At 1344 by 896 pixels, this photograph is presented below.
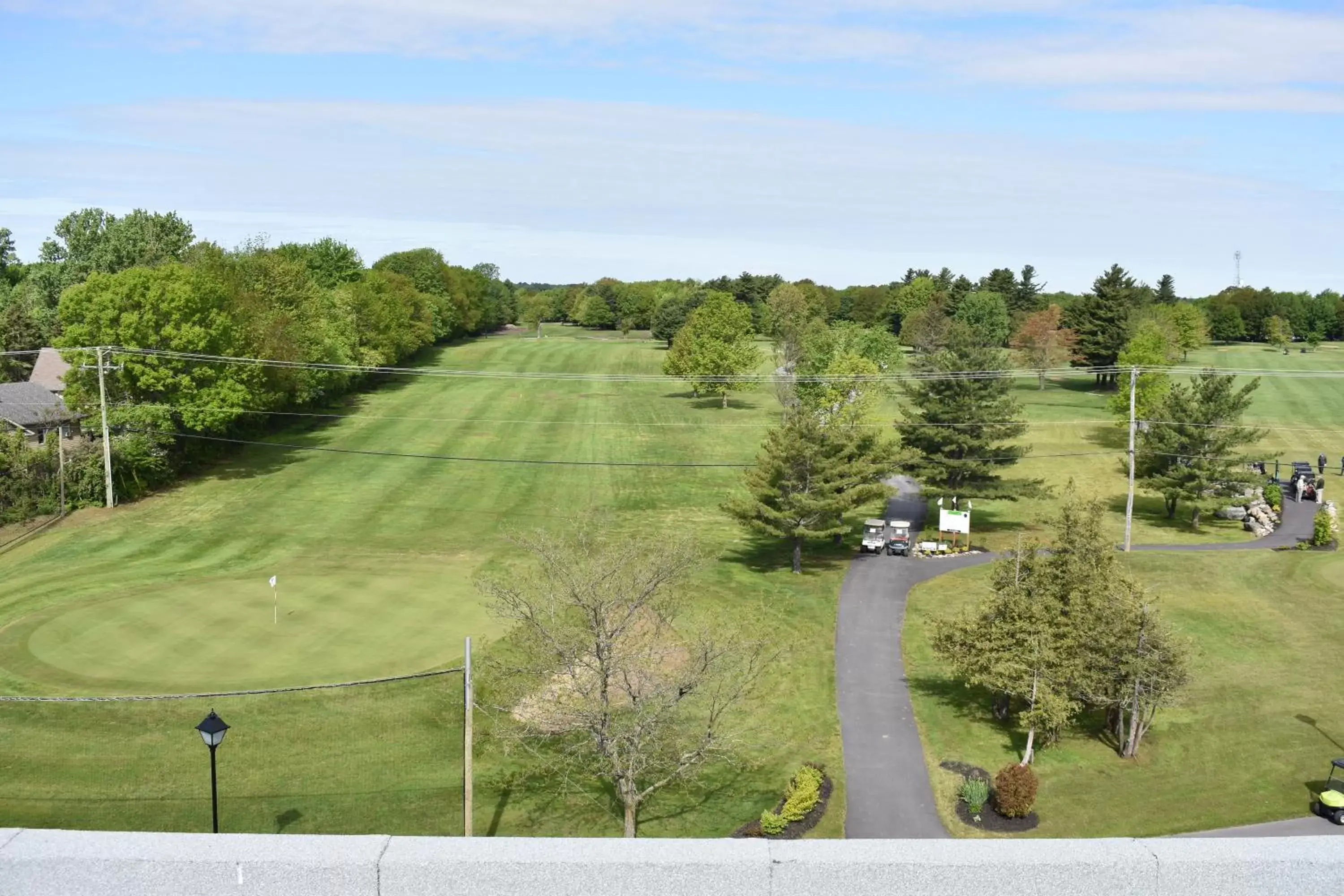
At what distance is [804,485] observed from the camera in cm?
4831

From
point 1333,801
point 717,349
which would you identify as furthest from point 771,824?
point 717,349

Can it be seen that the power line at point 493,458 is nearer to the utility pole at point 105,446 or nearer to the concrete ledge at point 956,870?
the utility pole at point 105,446

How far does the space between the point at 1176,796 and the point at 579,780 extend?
15.3 metres

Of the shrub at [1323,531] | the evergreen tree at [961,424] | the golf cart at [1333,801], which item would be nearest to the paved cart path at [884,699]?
the golf cart at [1333,801]

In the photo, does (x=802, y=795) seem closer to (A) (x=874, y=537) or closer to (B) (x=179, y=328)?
(A) (x=874, y=537)

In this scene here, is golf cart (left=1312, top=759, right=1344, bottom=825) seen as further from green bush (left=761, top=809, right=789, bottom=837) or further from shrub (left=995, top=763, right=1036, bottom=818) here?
green bush (left=761, top=809, right=789, bottom=837)

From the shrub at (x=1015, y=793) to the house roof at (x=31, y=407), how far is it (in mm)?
53294

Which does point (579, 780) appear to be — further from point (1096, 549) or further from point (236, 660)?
point (1096, 549)

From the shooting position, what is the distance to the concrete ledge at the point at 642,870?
4.63 meters

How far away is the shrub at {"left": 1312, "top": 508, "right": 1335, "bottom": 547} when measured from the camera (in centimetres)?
5309

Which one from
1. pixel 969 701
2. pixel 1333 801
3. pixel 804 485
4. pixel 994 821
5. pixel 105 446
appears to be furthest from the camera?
pixel 105 446

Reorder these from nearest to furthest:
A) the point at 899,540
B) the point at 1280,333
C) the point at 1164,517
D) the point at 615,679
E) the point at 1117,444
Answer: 1. the point at 615,679
2. the point at 899,540
3. the point at 1164,517
4. the point at 1117,444
5. the point at 1280,333

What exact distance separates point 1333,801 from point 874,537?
1073 inches

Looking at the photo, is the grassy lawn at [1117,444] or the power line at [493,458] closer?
the grassy lawn at [1117,444]
